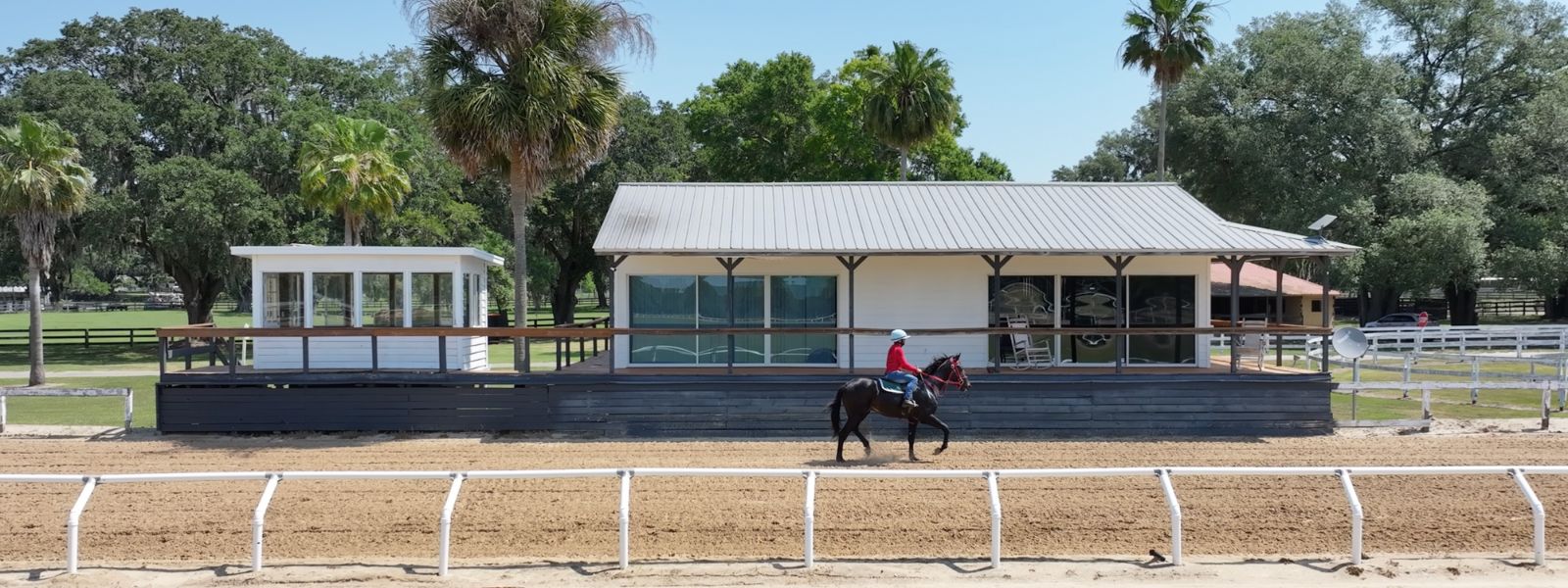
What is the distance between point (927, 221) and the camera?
61.3ft

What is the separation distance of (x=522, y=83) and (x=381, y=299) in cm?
450

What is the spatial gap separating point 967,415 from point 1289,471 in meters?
7.99

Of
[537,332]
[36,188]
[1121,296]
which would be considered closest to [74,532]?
[537,332]

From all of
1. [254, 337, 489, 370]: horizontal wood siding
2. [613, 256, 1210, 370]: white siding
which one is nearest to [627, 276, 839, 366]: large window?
[613, 256, 1210, 370]: white siding

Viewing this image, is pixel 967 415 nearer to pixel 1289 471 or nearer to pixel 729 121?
pixel 1289 471

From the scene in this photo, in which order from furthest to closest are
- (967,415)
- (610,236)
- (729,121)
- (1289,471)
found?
(729,121)
(610,236)
(967,415)
(1289,471)

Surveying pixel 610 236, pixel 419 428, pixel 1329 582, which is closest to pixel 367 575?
pixel 1329 582

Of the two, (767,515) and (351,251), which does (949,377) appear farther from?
(351,251)

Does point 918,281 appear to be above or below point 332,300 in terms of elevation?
above

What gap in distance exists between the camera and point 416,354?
17297mm

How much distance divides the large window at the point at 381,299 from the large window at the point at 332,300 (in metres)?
0.23

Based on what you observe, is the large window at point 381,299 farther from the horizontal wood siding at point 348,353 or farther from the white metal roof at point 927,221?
the white metal roof at point 927,221

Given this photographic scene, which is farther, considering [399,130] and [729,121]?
[729,121]

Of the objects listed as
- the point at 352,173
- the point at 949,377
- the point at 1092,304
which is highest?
the point at 352,173
